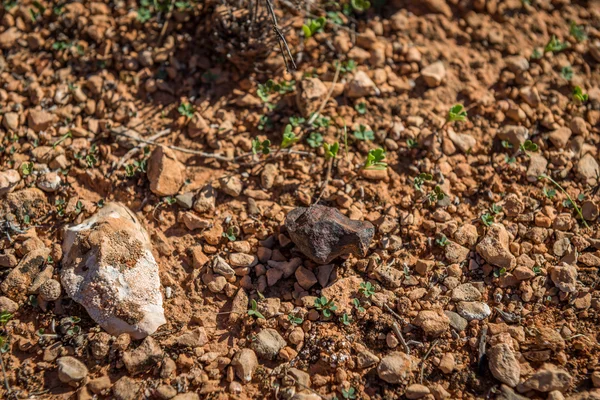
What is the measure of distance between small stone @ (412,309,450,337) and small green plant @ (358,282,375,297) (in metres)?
0.27

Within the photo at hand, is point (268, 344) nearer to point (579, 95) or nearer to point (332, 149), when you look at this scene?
point (332, 149)

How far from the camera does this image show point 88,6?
3480 millimetres

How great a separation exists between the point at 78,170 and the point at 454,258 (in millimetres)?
2318

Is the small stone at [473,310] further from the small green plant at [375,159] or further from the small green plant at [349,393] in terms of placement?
the small green plant at [375,159]

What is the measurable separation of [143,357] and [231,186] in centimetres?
107

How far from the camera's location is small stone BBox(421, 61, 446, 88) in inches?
133

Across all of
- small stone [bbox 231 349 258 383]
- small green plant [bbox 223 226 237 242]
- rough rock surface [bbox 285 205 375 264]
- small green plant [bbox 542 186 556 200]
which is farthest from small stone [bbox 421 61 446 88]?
small stone [bbox 231 349 258 383]

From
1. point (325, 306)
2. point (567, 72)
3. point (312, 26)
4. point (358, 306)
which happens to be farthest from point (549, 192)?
point (312, 26)

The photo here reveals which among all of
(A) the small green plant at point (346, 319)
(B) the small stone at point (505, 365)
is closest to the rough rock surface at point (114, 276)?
(A) the small green plant at point (346, 319)

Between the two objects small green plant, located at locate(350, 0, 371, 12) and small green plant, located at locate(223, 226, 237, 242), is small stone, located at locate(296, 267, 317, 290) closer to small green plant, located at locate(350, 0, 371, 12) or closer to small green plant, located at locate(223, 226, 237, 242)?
small green plant, located at locate(223, 226, 237, 242)

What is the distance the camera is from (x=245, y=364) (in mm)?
2463

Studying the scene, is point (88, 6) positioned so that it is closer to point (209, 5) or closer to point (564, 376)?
point (209, 5)

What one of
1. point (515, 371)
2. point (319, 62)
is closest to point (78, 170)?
point (319, 62)

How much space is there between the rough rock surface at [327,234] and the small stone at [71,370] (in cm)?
127
